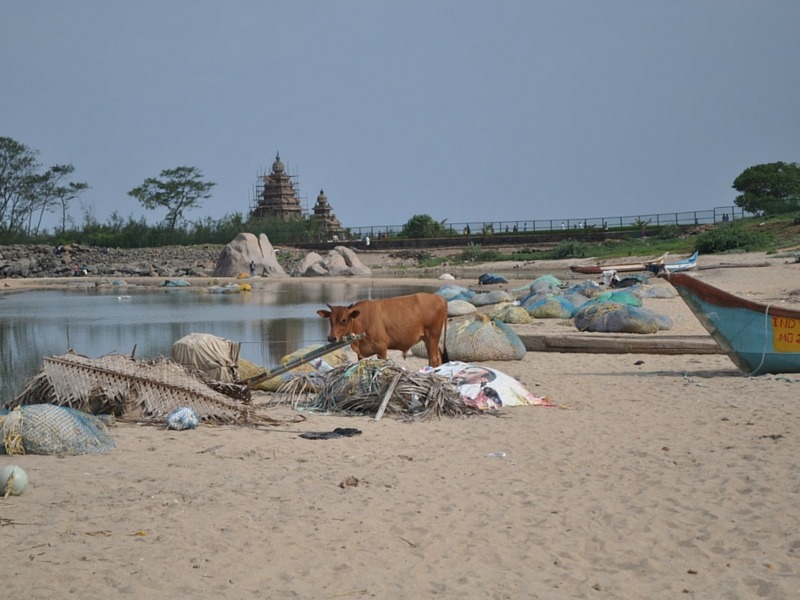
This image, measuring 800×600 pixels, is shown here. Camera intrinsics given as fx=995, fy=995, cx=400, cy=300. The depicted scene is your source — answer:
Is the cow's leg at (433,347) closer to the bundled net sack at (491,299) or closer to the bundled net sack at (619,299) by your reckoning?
the bundled net sack at (619,299)

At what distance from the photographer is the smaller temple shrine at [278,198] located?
100100 millimetres

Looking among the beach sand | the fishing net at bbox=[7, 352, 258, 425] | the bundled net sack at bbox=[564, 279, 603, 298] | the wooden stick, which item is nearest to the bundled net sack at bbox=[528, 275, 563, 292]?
the bundled net sack at bbox=[564, 279, 603, 298]

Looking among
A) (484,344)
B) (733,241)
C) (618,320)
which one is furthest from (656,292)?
(733,241)

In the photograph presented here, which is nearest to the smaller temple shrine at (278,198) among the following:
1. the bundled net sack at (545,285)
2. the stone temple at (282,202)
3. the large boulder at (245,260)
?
the stone temple at (282,202)

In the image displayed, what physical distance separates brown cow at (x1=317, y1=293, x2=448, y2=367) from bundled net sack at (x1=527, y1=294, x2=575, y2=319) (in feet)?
29.3

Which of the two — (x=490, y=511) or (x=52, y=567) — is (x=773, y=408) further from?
(x=52, y=567)

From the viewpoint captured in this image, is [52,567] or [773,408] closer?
[52,567]

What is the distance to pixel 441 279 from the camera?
49031 millimetres

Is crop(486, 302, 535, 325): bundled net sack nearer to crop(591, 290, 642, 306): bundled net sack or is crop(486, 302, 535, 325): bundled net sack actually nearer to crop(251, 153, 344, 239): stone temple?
crop(591, 290, 642, 306): bundled net sack

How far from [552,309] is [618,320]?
450 centimetres

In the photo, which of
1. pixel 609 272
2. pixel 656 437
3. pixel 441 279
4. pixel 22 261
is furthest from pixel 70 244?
pixel 656 437

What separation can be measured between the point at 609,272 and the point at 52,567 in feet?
92.1

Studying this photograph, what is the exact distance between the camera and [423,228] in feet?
266

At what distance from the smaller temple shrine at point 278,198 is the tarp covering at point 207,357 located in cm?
8605
